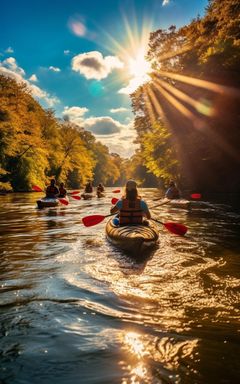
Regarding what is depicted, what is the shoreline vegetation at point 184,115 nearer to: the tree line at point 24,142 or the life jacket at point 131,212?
the tree line at point 24,142

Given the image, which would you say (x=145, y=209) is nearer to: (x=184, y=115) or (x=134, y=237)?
(x=134, y=237)

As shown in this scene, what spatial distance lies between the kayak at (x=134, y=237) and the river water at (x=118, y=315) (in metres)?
0.24

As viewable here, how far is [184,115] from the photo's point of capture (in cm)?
2798

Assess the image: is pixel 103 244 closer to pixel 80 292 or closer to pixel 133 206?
pixel 133 206

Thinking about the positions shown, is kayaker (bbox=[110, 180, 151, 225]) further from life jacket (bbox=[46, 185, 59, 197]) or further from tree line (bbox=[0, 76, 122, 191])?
tree line (bbox=[0, 76, 122, 191])

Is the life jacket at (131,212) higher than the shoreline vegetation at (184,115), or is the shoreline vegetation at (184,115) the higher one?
the shoreline vegetation at (184,115)

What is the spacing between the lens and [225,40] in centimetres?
2344

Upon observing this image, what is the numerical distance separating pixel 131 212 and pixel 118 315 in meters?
4.54

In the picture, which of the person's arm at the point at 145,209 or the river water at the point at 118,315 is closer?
the river water at the point at 118,315

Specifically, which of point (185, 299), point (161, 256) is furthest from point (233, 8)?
point (185, 299)

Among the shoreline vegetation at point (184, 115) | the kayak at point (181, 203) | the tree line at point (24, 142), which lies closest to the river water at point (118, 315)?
the kayak at point (181, 203)

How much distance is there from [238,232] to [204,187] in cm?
2014

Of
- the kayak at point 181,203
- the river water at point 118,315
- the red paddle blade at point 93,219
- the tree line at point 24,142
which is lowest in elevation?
the river water at point 118,315

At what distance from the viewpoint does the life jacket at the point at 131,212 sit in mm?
8953
